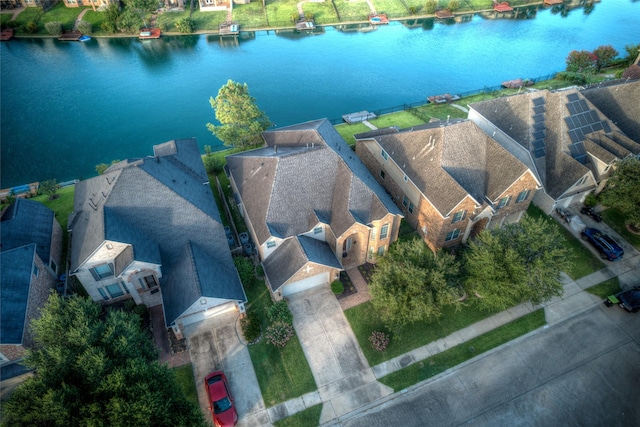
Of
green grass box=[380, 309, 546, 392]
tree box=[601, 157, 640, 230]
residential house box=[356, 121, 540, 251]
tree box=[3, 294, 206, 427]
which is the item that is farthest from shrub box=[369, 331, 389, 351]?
tree box=[601, 157, 640, 230]

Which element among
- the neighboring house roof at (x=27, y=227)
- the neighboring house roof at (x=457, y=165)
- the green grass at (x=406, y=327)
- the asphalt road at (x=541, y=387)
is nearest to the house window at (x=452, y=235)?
the neighboring house roof at (x=457, y=165)

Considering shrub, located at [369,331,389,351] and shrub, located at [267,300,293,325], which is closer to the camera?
shrub, located at [369,331,389,351]

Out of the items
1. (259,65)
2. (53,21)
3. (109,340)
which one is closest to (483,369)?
(109,340)

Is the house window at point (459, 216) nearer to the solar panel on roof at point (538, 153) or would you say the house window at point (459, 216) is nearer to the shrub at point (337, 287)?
the shrub at point (337, 287)

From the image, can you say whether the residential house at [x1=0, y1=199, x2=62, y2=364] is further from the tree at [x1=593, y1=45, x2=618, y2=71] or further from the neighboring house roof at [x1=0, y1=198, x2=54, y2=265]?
the tree at [x1=593, y1=45, x2=618, y2=71]

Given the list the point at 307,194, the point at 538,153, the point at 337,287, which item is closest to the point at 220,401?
the point at 337,287

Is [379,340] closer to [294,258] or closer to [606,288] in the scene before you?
[294,258]
